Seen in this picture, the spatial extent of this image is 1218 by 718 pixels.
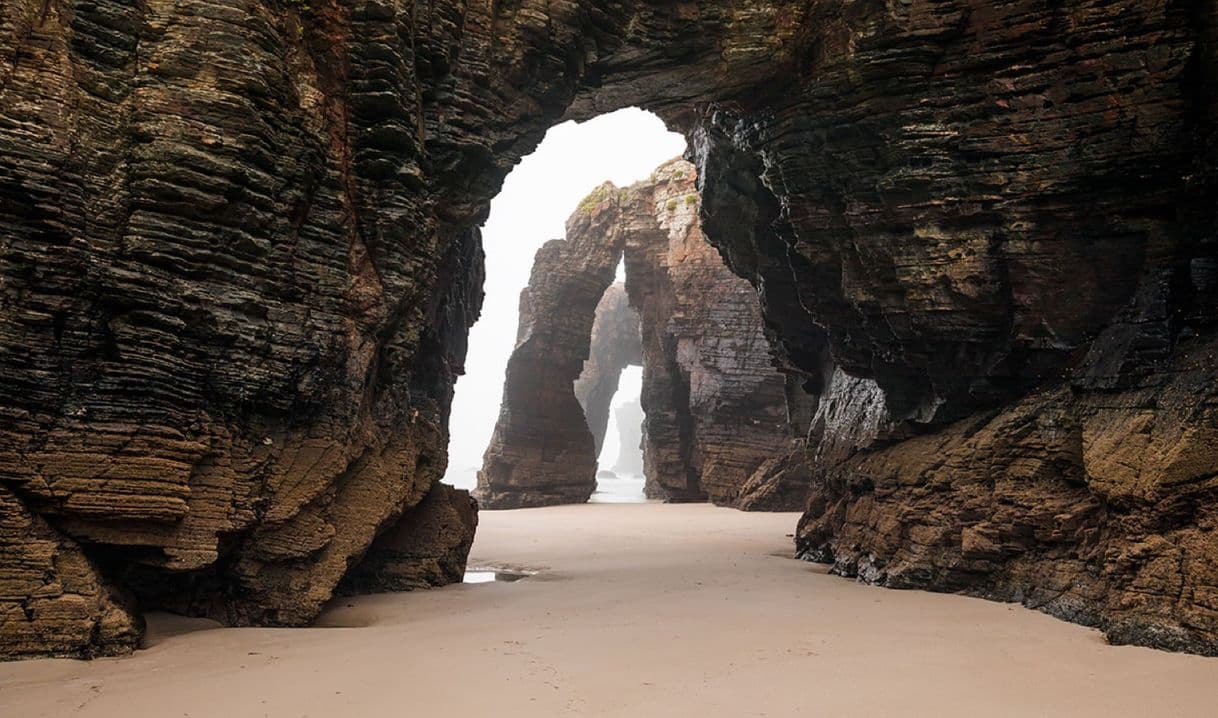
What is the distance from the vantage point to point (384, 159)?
9055 millimetres

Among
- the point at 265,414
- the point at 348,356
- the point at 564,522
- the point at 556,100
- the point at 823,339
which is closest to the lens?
the point at 265,414

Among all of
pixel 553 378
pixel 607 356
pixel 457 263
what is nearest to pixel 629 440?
pixel 607 356

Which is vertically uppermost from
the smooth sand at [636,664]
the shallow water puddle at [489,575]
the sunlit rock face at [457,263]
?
the sunlit rock face at [457,263]

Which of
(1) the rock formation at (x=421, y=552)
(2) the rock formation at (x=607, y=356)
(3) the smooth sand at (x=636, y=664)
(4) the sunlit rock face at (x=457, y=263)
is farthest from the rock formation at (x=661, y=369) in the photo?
(3) the smooth sand at (x=636, y=664)

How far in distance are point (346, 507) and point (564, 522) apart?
592 inches

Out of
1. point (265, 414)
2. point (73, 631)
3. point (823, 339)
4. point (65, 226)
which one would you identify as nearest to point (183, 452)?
point (265, 414)

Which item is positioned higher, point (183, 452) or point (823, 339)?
point (823, 339)

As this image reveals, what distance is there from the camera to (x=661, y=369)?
35.9 metres

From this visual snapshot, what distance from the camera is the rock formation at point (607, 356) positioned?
5700 cm

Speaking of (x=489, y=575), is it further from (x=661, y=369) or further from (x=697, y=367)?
(x=661, y=369)

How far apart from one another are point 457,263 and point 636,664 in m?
8.63

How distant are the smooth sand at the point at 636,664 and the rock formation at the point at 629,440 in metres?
112

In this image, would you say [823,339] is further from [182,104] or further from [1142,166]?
[182,104]

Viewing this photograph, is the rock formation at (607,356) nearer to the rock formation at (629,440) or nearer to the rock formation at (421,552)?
the rock formation at (421,552)
